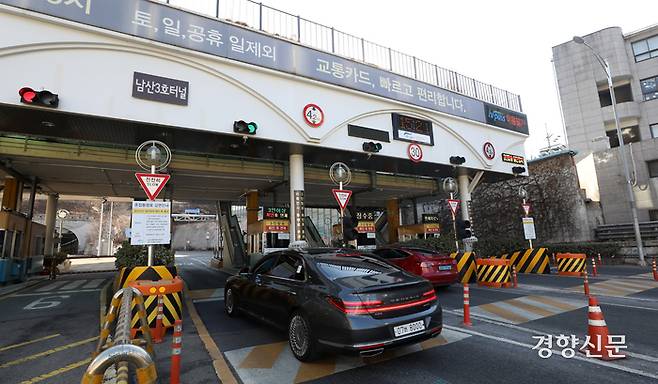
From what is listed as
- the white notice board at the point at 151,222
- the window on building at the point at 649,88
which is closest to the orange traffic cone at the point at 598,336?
the white notice board at the point at 151,222

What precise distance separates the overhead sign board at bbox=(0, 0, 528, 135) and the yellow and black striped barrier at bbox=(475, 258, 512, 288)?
7453mm

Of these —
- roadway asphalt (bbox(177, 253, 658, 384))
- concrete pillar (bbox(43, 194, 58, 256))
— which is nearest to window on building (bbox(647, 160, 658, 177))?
roadway asphalt (bbox(177, 253, 658, 384))

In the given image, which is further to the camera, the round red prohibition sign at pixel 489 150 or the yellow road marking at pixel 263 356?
the round red prohibition sign at pixel 489 150

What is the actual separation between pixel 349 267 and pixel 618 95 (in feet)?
104

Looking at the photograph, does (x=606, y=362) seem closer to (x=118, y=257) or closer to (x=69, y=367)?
(x=69, y=367)

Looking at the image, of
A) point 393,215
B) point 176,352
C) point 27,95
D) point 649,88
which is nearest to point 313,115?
point 27,95

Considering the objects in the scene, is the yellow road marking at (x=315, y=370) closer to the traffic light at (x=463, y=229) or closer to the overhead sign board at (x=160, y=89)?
the overhead sign board at (x=160, y=89)

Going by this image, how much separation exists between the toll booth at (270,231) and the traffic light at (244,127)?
20.7ft

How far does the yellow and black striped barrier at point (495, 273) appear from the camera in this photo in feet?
34.2

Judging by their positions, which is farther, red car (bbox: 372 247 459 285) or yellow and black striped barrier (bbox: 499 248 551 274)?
yellow and black striped barrier (bbox: 499 248 551 274)

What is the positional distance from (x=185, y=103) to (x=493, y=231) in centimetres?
2315

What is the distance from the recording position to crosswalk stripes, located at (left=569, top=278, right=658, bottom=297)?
347 inches

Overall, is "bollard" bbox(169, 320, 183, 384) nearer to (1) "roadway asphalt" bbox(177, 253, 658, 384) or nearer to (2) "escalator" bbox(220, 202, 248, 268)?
(1) "roadway asphalt" bbox(177, 253, 658, 384)

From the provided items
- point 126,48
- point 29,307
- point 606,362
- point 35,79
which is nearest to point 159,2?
point 126,48
